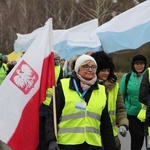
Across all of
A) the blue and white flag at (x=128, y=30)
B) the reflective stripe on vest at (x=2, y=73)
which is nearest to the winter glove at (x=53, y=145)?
the blue and white flag at (x=128, y=30)

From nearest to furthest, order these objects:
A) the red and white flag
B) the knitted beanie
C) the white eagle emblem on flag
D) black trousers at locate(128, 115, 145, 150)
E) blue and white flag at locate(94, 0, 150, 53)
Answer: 1. the red and white flag
2. the white eagle emblem on flag
3. the knitted beanie
4. black trousers at locate(128, 115, 145, 150)
5. blue and white flag at locate(94, 0, 150, 53)

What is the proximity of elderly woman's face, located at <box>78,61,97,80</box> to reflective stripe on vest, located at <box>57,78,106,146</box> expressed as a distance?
18 cm

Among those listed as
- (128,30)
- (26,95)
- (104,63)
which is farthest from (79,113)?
(128,30)

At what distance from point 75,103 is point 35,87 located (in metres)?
0.90

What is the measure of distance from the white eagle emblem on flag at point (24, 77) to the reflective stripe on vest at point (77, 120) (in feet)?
2.41

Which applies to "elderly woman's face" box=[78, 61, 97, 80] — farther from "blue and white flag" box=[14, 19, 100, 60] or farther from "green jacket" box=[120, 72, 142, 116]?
"blue and white flag" box=[14, 19, 100, 60]

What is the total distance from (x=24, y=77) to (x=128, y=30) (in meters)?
4.01

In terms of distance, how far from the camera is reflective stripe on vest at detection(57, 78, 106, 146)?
4531 mm

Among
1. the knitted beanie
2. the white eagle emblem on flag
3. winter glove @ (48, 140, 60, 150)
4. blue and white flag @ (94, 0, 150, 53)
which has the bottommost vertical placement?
winter glove @ (48, 140, 60, 150)

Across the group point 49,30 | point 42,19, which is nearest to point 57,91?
point 49,30

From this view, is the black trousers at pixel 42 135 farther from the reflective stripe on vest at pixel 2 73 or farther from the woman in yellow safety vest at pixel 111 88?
the reflective stripe on vest at pixel 2 73

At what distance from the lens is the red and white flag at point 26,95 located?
16.6 ft

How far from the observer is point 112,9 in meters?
37.9

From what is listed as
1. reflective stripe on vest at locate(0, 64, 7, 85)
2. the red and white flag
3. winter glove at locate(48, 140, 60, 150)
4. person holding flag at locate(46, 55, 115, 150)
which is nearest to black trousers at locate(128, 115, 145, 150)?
the red and white flag
